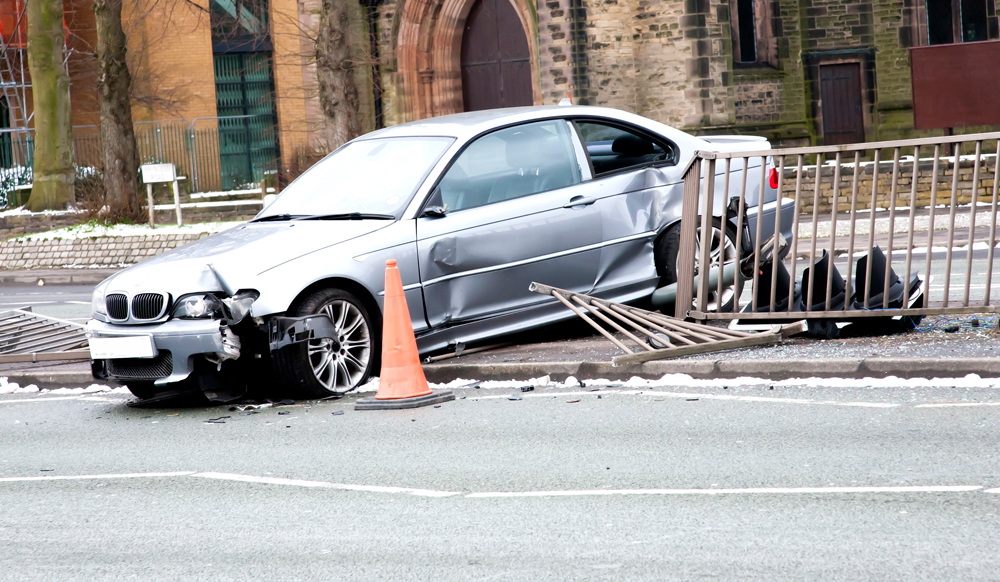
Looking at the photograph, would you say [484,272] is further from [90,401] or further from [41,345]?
[41,345]

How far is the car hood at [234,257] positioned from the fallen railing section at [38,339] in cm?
222

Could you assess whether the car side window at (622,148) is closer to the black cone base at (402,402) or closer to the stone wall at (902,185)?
the black cone base at (402,402)

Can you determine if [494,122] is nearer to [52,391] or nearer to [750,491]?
[52,391]

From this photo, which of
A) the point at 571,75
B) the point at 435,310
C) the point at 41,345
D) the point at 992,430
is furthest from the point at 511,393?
the point at 571,75

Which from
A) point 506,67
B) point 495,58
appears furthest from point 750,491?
point 495,58

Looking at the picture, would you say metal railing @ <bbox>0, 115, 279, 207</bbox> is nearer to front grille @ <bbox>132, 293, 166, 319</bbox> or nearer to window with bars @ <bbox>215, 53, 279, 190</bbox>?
window with bars @ <bbox>215, 53, 279, 190</bbox>

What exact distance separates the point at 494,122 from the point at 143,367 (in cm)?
311

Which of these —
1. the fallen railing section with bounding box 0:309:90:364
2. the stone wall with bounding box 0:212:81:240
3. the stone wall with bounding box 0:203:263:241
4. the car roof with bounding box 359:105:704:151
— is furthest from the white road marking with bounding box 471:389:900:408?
the stone wall with bounding box 0:212:81:240

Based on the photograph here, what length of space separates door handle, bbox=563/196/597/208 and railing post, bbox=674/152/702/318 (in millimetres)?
701

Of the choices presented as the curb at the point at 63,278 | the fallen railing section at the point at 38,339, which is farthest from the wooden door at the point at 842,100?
the fallen railing section at the point at 38,339

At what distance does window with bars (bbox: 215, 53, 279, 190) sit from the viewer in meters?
37.2

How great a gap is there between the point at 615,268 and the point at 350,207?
2108 millimetres

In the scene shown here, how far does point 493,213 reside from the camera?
8.56 meters

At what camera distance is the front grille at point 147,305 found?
7641mm
